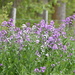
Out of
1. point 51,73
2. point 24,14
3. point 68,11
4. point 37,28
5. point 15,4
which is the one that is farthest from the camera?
point 68,11

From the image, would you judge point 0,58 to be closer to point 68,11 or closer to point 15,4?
point 15,4

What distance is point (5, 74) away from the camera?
5.50 metres

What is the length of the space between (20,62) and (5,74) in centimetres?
35

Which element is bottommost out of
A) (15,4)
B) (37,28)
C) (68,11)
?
(68,11)

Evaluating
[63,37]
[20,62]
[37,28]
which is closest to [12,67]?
[20,62]

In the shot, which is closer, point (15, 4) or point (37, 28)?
point (37, 28)

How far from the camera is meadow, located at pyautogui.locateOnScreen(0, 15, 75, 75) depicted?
18.0 ft

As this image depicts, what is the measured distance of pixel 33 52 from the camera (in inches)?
224

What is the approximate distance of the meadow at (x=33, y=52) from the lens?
18.0ft

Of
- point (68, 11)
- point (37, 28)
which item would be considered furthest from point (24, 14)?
point (37, 28)

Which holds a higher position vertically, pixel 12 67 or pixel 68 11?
pixel 12 67

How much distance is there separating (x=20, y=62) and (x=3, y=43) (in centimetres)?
62

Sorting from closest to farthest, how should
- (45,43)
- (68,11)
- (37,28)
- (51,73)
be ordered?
(51,73), (45,43), (37,28), (68,11)

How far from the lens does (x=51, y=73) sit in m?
5.23
